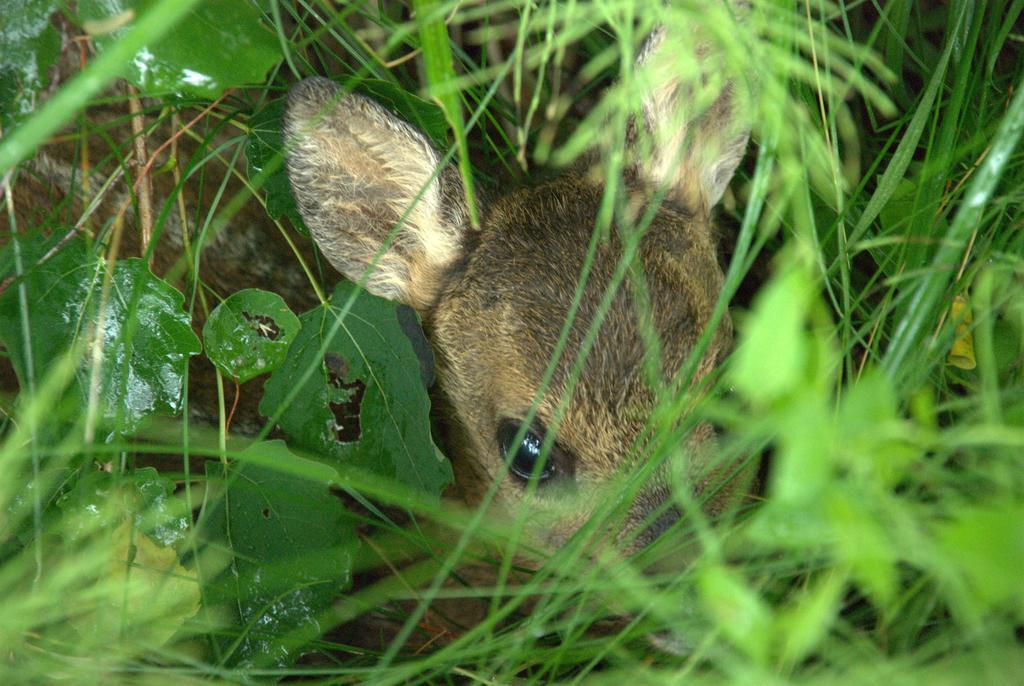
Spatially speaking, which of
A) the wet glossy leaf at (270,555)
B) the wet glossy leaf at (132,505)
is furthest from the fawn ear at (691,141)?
the wet glossy leaf at (132,505)

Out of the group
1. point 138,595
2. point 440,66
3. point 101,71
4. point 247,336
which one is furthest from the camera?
point 247,336

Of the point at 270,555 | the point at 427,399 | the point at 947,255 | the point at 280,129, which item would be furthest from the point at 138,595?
the point at 947,255

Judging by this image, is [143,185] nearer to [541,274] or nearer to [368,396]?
[368,396]

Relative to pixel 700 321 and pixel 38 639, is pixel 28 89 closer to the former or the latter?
pixel 38 639

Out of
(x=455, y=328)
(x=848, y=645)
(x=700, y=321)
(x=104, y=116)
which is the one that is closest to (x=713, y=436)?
(x=700, y=321)

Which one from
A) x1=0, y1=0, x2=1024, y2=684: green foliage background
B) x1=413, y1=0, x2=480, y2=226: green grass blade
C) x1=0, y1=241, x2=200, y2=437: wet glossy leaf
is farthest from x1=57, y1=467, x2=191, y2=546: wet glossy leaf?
x1=413, y1=0, x2=480, y2=226: green grass blade

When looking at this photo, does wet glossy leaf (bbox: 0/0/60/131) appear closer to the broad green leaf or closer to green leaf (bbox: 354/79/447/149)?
green leaf (bbox: 354/79/447/149)
